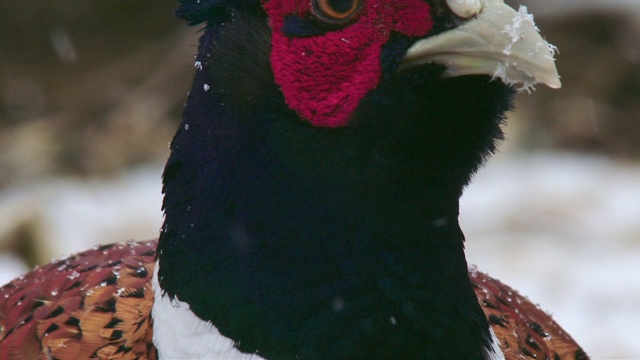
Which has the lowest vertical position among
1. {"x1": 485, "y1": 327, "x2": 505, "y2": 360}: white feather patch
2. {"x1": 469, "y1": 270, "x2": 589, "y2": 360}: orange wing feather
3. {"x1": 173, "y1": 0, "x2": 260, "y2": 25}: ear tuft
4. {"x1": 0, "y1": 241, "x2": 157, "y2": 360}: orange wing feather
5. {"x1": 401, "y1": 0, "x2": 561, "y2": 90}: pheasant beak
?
{"x1": 0, "y1": 241, "x2": 157, "y2": 360}: orange wing feather

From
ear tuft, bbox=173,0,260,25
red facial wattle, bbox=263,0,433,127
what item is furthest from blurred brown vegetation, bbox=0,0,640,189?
red facial wattle, bbox=263,0,433,127

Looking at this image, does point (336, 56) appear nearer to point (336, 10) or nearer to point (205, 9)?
point (336, 10)

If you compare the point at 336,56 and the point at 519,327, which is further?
the point at 519,327

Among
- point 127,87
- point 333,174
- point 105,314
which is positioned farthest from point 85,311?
point 127,87

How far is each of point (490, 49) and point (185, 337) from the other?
0.95 m

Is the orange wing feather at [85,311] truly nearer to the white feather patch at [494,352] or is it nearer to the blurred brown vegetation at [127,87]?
the white feather patch at [494,352]

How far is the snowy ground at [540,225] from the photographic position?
5340 mm

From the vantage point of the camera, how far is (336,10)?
2.01 m

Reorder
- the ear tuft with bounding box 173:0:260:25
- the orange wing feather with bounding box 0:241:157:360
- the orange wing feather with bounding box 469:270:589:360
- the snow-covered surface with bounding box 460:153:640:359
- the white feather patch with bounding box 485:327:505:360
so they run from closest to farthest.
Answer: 1. the ear tuft with bounding box 173:0:260:25
2. the white feather patch with bounding box 485:327:505:360
3. the orange wing feather with bounding box 0:241:157:360
4. the orange wing feather with bounding box 469:270:589:360
5. the snow-covered surface with bounding box 460:153:640:359

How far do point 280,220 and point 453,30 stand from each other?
552 mm

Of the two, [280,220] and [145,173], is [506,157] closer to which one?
[145,173]

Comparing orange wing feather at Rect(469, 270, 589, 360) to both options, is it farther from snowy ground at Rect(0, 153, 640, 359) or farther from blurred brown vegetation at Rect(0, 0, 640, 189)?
blurred brown vegetation at Rect(0, 0, 640, 189)

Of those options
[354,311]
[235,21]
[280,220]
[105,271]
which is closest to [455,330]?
[354,311]

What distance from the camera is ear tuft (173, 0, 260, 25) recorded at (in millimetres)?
2169
